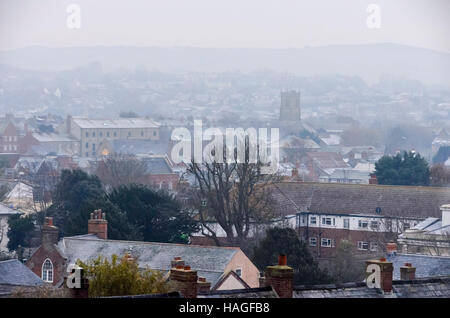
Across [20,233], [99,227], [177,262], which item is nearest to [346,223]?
[20,233]

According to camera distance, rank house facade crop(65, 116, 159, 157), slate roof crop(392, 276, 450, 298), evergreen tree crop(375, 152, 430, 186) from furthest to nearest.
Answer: house facade crop(65, 116, 159, 157) < evergreen tree crop(375, 152, 430, 186) < slate roof crop(392, 276, 450, 298)

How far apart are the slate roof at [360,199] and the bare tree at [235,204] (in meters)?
1.44

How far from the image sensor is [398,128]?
319ft

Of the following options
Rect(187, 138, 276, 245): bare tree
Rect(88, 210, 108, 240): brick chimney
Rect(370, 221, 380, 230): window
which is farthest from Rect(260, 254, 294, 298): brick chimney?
Rect(370, 221, 380, 230): window

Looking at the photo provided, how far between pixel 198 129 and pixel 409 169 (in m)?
55.0

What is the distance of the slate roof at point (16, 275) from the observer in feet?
67.7

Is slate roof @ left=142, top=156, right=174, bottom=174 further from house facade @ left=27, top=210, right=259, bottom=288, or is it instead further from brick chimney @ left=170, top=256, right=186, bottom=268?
brick chimney @ left=170, top=256, right=186, bottom=268

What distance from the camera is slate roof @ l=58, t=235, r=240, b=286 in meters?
22.6

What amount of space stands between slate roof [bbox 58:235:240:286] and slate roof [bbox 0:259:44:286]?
78.1 inches

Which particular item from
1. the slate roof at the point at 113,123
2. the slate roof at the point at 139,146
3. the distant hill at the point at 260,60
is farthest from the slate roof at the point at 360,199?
the distant hill at the point at 260,60

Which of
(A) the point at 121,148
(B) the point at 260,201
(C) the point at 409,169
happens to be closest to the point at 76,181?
(B) the point at 260,201

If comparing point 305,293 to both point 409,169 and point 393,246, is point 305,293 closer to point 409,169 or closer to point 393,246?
point 393,246
